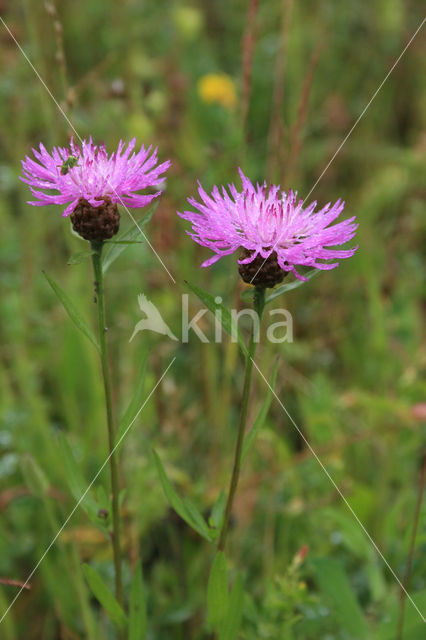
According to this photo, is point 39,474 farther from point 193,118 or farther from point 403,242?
point 193,118

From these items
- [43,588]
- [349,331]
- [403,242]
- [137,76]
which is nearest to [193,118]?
[137,76]

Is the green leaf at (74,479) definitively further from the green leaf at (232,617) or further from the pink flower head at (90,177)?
the pink flower head at (90,177)

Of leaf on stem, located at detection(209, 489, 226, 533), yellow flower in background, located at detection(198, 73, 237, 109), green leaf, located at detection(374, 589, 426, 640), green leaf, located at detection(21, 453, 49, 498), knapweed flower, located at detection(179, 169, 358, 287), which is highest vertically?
yellow flower in background, located at detection(198, 73, 237, 109)

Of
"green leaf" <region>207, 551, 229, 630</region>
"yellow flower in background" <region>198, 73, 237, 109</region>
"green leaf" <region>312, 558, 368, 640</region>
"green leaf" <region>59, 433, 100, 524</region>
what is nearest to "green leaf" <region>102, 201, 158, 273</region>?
"green leaf" <region>59, 433, 100, 524</region>

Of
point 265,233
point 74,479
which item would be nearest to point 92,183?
point 265,233

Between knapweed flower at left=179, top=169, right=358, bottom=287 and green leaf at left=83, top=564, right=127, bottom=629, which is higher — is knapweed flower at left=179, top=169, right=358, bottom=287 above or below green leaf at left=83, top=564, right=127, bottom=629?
above

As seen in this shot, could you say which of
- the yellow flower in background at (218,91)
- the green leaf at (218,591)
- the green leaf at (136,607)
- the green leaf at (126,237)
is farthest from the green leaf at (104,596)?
the yellow flower in background at (218,91)
